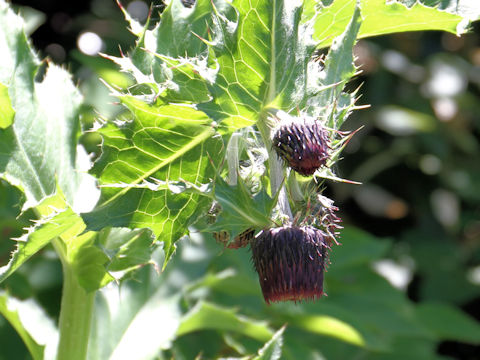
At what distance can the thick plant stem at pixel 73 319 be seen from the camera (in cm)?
147

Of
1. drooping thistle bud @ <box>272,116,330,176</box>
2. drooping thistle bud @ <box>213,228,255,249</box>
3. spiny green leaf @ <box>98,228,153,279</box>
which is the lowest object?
spiny green leaf @ <box>98,228,153,279</box>

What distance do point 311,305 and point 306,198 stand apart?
4.87 ft

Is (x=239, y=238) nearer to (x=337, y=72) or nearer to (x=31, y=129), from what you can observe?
(x=337, y=72)

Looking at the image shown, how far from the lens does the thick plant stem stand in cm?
147

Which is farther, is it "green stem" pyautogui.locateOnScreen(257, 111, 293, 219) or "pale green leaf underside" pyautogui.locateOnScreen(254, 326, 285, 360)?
"pale green leaf underside" pyautogui.locateOnScreen(254, 326, 285, 360)

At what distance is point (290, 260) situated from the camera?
47.1 inches

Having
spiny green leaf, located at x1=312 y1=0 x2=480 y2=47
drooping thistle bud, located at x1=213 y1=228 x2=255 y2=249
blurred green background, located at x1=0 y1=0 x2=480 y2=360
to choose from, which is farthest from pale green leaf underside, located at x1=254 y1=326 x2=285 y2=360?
spiny green leaf, located at x1=312 y1=0 x2=480 y2=47

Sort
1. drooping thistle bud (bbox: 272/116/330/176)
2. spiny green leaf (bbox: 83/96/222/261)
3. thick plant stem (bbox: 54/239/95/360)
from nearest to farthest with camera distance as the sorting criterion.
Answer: drooping thistle bud (bbox: 272/116/330/176) → spiny green leaf (bbox: 83/96/222/261) → thick plant stem (bbox: 54/239/95/360)

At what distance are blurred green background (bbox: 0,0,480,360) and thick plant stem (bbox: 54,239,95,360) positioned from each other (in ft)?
1.53

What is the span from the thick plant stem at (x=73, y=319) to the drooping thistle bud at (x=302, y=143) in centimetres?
54

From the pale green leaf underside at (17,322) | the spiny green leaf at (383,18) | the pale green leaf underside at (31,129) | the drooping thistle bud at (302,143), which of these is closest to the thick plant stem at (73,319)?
the pale green leaf underside at (17,322)

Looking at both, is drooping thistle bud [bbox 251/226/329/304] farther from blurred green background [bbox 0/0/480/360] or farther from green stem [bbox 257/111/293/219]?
blurred green background [bbox 0/0/480/360]

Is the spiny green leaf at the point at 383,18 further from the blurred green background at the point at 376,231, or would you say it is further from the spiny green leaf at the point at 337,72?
the blurred green background at the point at 376,231

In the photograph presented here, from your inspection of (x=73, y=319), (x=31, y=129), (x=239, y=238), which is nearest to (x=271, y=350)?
(x=239, y=238)
